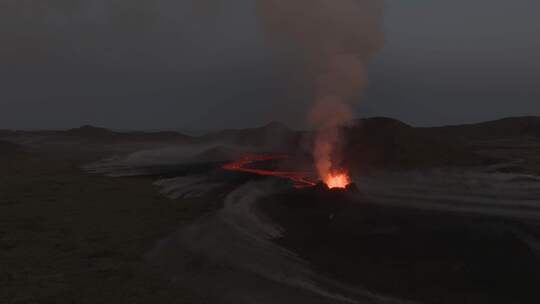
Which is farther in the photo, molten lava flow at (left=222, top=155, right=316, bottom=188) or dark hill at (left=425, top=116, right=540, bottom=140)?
dark hill at (left=425, top=116, right=540, bottom=140)

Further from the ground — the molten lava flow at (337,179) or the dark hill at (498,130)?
the dark hill at (498,130)

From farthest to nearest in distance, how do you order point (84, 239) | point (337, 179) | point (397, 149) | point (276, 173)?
point (397, 149) → point (276, 173) → point (337, 179) → point (84, 239)

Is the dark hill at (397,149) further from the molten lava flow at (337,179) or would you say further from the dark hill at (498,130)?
the dark hill at (498,130)

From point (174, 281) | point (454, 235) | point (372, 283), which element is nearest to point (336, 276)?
point (372, 283)

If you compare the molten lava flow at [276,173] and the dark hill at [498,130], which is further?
the dark hill at [498,130]

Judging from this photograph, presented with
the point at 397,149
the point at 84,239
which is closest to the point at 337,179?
the point at 397,149

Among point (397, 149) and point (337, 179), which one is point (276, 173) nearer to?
point (337, 179)

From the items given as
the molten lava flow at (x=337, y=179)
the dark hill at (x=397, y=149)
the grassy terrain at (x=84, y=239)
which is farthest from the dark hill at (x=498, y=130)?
the grassy terrain at (x=84, y=239)

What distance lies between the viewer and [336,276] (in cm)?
1572

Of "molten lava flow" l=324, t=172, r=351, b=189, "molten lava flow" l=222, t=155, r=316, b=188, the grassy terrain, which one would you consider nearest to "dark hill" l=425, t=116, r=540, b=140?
"molten lava flow" l=222, t=155, r=316, b=188

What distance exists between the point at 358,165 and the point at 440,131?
77.1 metres

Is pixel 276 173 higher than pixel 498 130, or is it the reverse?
pixel 498 130

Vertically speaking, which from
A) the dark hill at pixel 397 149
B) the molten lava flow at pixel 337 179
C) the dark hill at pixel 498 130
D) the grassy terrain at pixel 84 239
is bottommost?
the grassy terrain at pixel 84 239

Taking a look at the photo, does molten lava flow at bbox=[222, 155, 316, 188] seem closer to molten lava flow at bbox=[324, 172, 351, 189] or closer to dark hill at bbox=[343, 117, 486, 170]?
molten lava flow at bbox=[324, 172, 351, 189]
